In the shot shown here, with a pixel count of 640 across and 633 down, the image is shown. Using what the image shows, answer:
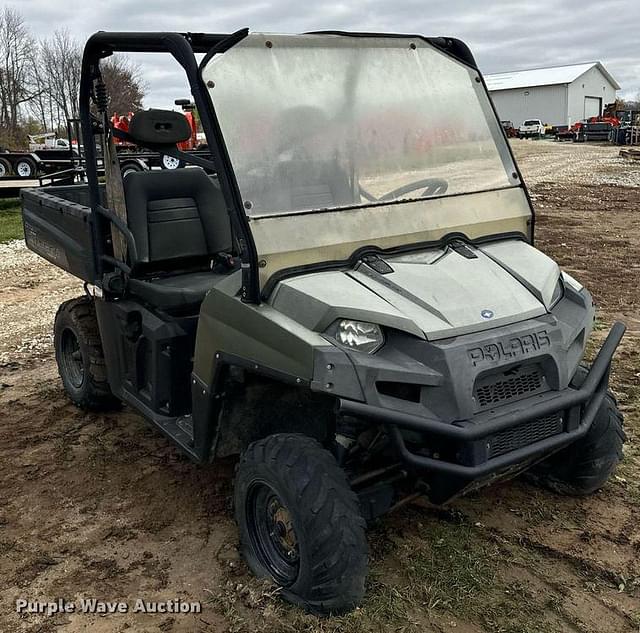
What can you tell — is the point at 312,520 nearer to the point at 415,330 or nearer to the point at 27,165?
the point at 415,330

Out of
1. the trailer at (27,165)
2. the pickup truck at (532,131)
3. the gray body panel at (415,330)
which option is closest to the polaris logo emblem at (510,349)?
the gray body panel at (415,330)

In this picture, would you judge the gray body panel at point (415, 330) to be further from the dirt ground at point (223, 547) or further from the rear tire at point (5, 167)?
the rear tire at point (5, 167)

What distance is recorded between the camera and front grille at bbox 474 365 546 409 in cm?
269

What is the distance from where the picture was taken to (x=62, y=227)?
14.7 ft

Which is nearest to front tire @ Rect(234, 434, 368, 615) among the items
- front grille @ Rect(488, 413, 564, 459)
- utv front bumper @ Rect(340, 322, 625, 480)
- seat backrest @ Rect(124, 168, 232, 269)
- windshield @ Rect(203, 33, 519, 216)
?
utv front bumper @ Rect(340, 322, 625, 480)

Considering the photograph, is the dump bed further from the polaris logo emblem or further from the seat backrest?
the polaris logo emblem

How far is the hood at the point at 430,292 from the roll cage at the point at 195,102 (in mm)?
250

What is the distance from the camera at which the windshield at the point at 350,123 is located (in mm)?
2928

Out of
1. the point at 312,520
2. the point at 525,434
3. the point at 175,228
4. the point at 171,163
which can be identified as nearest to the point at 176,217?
the point at 175,228

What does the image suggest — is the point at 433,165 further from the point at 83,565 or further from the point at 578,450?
the point at 83,565

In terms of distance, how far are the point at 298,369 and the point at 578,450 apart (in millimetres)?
1614

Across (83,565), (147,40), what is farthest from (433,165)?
(83,565)

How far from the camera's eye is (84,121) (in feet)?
12.5

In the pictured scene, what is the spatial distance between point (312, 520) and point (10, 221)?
12.3 metres
